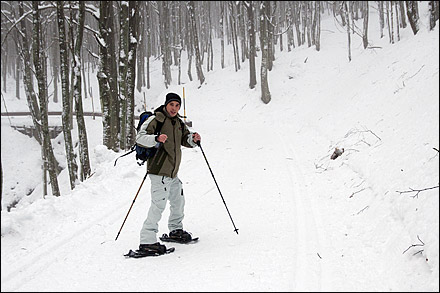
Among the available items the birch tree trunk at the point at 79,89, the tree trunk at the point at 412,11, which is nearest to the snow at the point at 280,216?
the birch tree trunk at the point at 79,89

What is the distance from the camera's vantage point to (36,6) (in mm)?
11227

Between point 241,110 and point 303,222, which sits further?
point 241,110

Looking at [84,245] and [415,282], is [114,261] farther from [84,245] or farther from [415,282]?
[415,282]

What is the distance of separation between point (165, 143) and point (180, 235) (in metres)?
1.42

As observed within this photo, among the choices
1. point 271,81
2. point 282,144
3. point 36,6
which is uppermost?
point 36,6

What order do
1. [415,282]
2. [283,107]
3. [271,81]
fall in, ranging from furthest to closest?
[271,81] < [283,107] < [415,282]

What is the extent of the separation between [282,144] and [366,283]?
373 inches

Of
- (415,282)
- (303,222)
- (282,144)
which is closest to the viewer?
(415,282)

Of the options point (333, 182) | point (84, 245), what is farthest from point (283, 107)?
point (84, 245)

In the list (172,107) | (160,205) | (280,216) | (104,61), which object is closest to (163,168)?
(160,205)

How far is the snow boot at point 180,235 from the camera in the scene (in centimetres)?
541

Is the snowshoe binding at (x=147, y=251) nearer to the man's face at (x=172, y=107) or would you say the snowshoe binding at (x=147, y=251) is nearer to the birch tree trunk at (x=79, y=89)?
the man's face at (x=172, y=107)

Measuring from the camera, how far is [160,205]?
507 centimetres

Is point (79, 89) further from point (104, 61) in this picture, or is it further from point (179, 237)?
point (179, 237)
